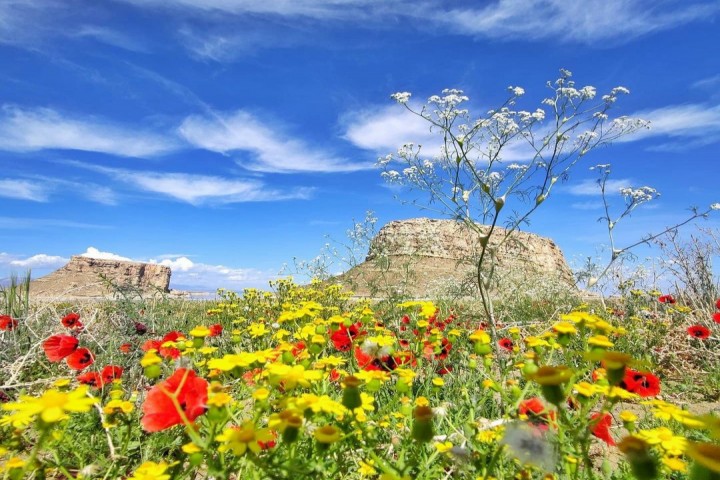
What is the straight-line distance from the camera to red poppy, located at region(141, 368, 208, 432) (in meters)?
1.41

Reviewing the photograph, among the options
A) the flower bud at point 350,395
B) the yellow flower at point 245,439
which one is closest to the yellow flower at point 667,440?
the flower bud at point 350,395

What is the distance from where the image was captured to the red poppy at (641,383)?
91.4 inches

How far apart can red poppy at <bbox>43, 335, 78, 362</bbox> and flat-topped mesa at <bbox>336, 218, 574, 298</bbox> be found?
8.44 ft

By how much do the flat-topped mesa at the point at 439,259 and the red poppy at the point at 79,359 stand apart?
8.07 feet

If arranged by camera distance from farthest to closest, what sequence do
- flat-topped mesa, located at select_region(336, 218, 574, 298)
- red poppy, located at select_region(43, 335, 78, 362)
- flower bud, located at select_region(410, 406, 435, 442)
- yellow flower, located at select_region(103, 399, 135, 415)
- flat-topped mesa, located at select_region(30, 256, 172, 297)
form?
flat-topped mesa, located at select_region(30, 256, 172, 297), flat-topped mesa, located at select_region(336, 218, 574, 298), red poppy, located at select_region(43, 335, 78, 362), yellow flower, located at select_region(103, 399, 135, 415), flower bud, located at select_region(410, 406, 435, 442)

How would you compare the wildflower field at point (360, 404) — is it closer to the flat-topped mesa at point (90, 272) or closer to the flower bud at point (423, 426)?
the flower bud at point (423, 426)

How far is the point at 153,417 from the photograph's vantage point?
1461mm

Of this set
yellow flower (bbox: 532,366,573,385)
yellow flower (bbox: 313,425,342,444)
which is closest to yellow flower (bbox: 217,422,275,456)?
yellow flower (bbox: 313,425,342,444)

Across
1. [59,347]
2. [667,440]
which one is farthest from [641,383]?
[59,347]

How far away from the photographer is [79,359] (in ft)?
8.98

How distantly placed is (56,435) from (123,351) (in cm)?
→ 233

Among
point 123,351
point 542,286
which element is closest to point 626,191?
point 542,286

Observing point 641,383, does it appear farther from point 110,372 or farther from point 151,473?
point 110,372

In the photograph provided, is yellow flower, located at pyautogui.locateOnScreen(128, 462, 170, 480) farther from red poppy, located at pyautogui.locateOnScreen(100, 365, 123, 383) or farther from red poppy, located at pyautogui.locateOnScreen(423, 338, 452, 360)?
red poppy, located at pyautogui.locateOnScreen(423, 338, 452, 360)
